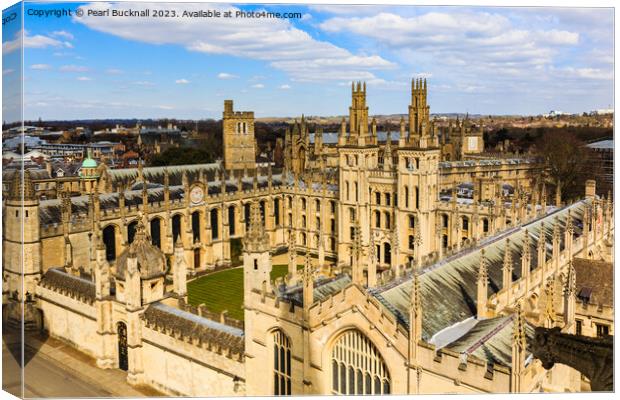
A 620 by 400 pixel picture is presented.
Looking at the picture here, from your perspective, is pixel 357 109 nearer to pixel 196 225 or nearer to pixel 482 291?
pixel 196 225

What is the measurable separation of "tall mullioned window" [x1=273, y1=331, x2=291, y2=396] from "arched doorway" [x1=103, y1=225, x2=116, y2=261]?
74.1 feet

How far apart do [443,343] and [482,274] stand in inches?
112

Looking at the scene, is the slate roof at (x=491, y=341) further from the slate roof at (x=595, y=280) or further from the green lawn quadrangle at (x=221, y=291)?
the green lawn quadrangle at (x=221, y=291)

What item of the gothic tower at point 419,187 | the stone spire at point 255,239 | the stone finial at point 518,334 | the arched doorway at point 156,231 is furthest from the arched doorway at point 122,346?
the gothic tower at point 419,187

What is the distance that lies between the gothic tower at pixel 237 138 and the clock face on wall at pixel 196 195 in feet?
40.1

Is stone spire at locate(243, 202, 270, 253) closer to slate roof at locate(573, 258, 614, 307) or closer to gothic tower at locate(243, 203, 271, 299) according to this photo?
gothic tower at locate(243, 203, 271, 299)

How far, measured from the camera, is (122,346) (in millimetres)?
25016

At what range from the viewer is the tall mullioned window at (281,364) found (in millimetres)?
19391

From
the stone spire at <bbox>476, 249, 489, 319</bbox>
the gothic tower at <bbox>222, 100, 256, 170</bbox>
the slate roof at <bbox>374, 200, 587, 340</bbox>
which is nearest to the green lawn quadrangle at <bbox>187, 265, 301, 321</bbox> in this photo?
the slate roof at <bbox>374, 200, 587, 340</bbox>

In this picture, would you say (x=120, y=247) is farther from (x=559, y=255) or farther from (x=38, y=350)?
(x=559, y=255)

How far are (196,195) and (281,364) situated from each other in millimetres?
25893

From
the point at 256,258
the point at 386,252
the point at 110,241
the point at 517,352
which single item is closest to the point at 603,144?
the point at 517,352

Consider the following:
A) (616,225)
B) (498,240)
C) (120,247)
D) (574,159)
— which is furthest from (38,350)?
(574,159)

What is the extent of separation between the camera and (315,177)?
50.5m
